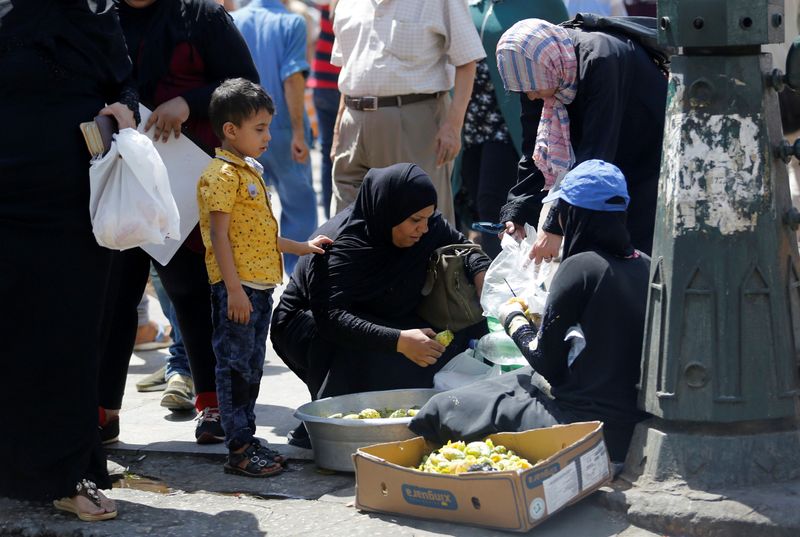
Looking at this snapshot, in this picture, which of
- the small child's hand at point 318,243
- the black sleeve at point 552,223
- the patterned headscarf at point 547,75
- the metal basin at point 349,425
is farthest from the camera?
the small child's hand at point 318,243

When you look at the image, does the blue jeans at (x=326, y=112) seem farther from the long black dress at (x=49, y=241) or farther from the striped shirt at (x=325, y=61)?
the long black dress at (x=49, y=241)

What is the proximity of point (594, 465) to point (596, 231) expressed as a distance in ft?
2.48

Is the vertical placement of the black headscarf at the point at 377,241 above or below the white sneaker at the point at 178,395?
above

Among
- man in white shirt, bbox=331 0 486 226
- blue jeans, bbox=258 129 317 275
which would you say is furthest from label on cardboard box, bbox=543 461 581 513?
blue jeans, bbox=258 129 317 275

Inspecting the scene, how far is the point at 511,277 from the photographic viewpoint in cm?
499

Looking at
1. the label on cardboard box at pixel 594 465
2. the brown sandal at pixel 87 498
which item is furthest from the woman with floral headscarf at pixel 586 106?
the brown sandal at pixel 87 498

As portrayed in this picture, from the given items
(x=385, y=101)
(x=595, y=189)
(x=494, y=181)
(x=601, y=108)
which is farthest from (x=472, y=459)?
(x=494, y=181)

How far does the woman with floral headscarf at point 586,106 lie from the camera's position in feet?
16.1

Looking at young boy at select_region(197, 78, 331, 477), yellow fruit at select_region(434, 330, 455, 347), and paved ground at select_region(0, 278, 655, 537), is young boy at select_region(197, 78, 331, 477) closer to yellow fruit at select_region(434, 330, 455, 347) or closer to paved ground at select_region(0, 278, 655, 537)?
paved ground at select_region(0, 278, 655, 537)

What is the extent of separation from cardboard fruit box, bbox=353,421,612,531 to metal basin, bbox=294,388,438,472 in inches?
9.4

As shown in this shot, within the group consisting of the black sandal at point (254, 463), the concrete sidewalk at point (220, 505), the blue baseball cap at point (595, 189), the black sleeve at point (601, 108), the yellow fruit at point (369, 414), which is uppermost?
the black sleeve at point (601, 108)

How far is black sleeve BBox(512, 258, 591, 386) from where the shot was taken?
4.16 metres

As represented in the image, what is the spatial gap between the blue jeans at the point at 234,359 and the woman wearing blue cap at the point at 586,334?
766 mm

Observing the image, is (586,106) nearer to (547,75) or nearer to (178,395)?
(547,75)
